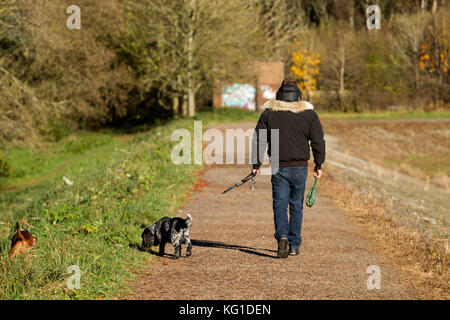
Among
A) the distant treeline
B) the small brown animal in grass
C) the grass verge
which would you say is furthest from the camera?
the distant treeline

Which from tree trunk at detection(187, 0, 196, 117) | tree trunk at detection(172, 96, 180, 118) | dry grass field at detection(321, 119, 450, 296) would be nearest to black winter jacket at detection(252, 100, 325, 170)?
dry grass field at detection(321, 119, 450, 296)

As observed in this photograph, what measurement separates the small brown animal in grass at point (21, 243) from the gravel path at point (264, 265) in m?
1.42

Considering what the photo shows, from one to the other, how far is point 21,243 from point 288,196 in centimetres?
328

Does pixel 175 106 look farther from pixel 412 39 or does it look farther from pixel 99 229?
pixel 99 229

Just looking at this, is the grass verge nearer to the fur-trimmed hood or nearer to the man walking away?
the man walking away

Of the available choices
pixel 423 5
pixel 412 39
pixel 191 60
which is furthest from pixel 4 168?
pixel 423 5

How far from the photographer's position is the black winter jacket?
24.1 feet

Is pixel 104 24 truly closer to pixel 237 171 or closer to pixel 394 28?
pixel 237 171

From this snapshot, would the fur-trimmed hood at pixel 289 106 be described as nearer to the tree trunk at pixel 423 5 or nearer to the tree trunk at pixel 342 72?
the tree trunk at pixel 342 72

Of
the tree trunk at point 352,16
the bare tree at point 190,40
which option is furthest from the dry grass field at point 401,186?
the tree trunk at point 352,16

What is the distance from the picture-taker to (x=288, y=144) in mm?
7379

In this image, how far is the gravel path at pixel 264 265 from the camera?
6230 millimetres

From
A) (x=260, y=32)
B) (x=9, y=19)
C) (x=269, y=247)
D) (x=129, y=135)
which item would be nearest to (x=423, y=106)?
(x=260, y=32)

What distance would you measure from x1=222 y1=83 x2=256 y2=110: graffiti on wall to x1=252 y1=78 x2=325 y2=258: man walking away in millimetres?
41406
